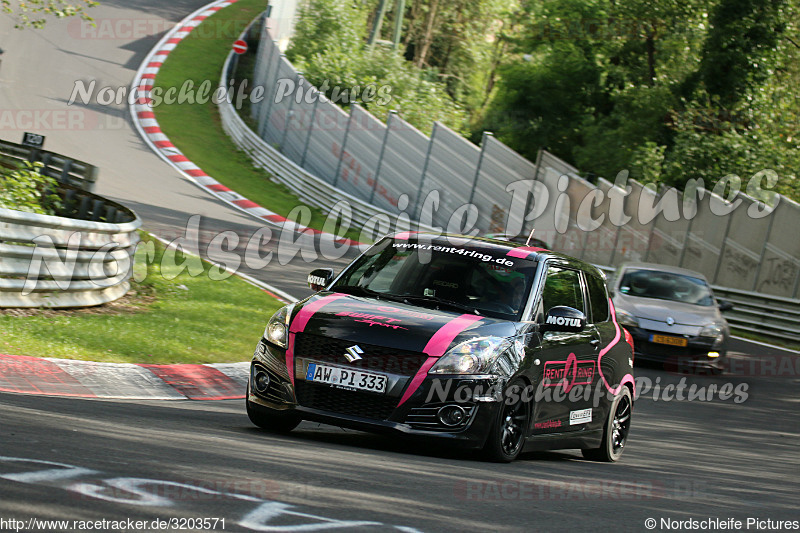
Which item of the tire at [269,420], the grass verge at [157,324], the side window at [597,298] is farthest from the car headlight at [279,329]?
the grass verge at [157,324]

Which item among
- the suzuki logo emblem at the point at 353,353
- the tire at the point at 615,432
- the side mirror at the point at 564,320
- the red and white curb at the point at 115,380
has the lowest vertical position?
the red and white curb at the point at 115,380

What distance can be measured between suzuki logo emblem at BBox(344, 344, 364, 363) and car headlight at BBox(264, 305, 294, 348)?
531 millimetres

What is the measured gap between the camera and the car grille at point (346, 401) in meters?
7.13

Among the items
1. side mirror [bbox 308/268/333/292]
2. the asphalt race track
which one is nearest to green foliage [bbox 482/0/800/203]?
the asphalt race track

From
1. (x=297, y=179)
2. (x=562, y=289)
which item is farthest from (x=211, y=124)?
(x=562, y=289)

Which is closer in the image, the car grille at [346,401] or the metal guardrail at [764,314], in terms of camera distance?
the car grille at [346,401]

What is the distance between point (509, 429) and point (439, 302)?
1079 mm

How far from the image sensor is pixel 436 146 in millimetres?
32750

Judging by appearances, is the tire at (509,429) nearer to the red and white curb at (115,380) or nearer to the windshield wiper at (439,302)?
the windshield wiper at (439,302)

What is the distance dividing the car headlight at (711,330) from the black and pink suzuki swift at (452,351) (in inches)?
297

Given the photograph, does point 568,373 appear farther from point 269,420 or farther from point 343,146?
point 343,146

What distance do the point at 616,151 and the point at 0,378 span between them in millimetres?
29421

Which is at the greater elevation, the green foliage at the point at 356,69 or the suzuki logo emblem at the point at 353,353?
the green foliage at the point at 356,69

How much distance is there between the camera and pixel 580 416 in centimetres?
862
